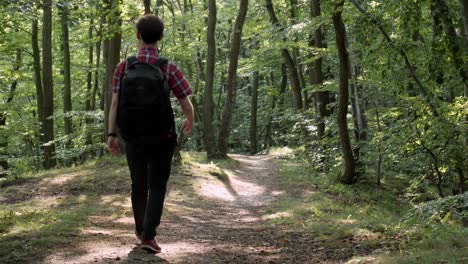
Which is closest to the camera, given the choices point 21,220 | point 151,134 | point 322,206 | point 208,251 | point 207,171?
point 151,134

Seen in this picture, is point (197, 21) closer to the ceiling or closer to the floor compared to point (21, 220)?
closer to the ceiling

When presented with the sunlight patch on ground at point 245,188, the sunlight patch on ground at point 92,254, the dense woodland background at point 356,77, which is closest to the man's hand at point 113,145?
the sunlight patch on ground at point 92,254

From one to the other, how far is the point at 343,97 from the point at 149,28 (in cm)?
691

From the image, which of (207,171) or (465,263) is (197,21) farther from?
(465,263)

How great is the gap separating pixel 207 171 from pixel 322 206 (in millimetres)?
5489

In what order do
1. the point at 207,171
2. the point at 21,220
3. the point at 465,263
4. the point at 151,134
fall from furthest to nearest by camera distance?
the point at 207,171
the point at 21,220
the point at 151,134
the point at 465,263

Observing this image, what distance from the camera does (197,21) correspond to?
24422mm

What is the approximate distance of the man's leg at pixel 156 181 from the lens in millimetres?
4246

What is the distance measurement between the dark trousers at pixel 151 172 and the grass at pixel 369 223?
191 cm

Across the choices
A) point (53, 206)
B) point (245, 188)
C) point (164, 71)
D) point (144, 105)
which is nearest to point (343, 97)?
point (245, 188)

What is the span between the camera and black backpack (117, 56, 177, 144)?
13.3 feet

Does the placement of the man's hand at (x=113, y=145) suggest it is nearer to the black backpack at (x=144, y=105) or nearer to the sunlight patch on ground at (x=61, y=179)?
the black backpack at (x=144, y=105)

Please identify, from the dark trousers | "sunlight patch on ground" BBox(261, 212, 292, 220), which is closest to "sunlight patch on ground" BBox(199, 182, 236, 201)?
"sunlight patch on ground" BBox(261, 212, 292, 220)

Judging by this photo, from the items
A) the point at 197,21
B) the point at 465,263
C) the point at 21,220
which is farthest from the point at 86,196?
the point at 197,21
